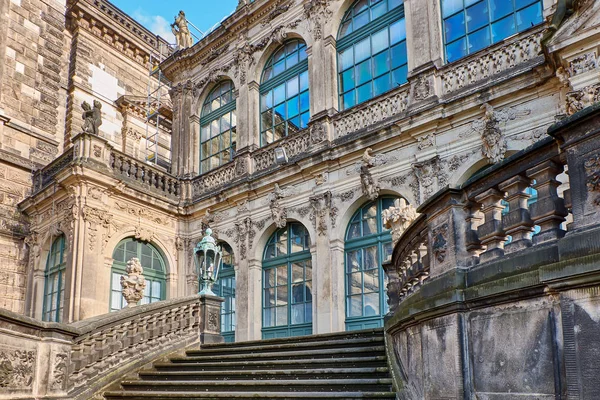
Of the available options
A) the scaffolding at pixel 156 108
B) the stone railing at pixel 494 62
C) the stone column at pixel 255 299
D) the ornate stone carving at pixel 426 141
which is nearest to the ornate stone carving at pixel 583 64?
the stone railing at pixel 494 62

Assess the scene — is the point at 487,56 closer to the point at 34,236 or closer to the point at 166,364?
the point at 166,364

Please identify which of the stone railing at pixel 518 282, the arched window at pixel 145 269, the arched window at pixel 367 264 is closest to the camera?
the stone railing at pixel 518 282

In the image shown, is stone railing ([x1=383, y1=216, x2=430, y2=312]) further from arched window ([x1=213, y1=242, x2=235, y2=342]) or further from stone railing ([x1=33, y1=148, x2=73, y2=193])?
stone railing ([x1=33, y1=148, x2=73, y2=193])

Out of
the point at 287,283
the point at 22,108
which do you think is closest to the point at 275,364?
the point at 287,283

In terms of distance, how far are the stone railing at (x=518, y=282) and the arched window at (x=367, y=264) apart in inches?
258

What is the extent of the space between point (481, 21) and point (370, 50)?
2.76 m

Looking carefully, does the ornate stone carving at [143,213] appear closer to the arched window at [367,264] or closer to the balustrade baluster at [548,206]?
the arched window at [367,264]

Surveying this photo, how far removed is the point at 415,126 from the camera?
1105 centimetres

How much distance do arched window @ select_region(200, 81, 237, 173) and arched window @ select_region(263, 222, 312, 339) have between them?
348 centimetres

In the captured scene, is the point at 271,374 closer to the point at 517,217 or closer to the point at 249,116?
the point at 517,217

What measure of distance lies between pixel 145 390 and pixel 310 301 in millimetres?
5316

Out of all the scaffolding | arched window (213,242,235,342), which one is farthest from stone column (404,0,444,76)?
the scaffolding

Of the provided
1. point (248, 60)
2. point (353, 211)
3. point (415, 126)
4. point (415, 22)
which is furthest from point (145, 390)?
point (248, 60)

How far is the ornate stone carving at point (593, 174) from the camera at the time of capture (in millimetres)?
3258
